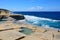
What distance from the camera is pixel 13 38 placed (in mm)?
7492

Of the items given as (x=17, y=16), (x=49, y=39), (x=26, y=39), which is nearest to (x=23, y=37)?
(x=26, y=39)

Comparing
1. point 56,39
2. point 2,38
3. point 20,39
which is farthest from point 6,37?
point 56,39

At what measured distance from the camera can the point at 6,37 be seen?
24.8ft

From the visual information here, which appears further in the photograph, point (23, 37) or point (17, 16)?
point (17, 16)

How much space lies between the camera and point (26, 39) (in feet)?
25.5

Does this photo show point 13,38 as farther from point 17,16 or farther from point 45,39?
point 17,16

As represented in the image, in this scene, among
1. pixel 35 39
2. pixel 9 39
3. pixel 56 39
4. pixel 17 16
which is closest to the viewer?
pixel 9 39

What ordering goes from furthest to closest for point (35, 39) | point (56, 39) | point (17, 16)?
1. point (17, 16)
2. point (56, 39)
3. point (35, 39)

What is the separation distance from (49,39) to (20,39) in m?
1.57

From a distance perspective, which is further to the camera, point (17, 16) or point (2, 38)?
point (17, 16)

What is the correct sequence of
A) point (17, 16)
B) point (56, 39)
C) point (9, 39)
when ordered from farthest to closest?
point (17, 16) < point (56, 39) < point (9, 39)

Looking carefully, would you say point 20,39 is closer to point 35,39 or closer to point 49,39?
point 35,39

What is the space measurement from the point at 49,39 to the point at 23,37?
4.73 feet

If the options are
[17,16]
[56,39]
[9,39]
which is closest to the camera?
[9,39]
